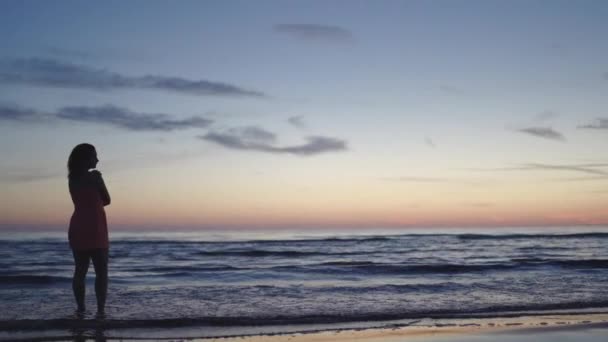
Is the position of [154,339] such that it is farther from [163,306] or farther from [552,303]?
[552,303]

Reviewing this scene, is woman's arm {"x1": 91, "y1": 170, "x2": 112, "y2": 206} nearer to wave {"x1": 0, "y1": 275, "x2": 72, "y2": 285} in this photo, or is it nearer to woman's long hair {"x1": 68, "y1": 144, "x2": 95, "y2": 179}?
woman's long hair {"x1": 68, "y1": 144, "x2": 95, "y2": 179}

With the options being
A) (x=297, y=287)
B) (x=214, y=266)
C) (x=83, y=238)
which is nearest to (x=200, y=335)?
(x=83, y=238)

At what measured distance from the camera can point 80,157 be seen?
5.95 metres

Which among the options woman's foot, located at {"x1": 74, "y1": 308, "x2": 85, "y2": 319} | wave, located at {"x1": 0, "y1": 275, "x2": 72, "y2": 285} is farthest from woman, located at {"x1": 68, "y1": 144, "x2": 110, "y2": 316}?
wave, located at {"x1": 0, "y1": 275, "x2": 72, "y2": 285}

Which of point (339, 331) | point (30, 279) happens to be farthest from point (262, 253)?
point (339, 331)

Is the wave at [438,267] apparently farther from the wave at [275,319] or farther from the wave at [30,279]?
the wave at [275,319]

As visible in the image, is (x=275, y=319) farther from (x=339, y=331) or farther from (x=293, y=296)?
(x=293, y=296)

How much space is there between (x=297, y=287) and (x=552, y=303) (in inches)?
177

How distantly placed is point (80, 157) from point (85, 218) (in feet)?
2.26

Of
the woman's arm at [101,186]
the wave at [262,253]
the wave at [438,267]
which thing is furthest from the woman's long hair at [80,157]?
the wave at [262,253]

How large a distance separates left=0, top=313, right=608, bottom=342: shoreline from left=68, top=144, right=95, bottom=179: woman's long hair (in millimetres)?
1744

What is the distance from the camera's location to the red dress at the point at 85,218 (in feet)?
19.7

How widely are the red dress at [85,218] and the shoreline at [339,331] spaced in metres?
0.94

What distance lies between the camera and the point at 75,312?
6680 mm
